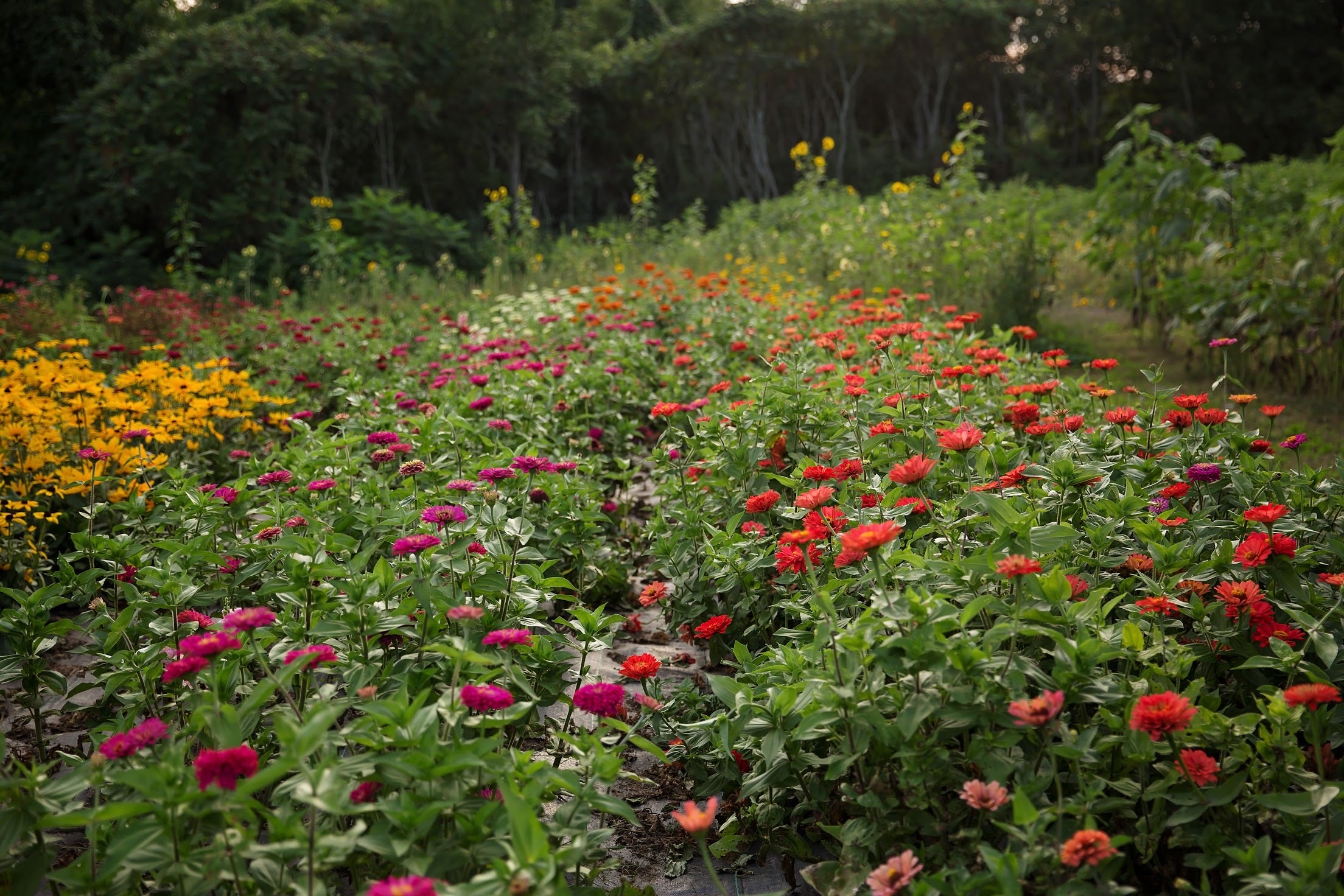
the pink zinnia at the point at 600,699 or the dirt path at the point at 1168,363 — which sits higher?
the pink zinnia at the point at 600,699

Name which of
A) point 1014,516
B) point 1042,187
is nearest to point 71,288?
point 1014,516

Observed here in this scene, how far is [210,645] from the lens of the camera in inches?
55.6

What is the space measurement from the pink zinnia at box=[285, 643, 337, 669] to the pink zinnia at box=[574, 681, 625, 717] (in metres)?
0.44

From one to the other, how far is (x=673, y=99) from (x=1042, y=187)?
8967 millimetres

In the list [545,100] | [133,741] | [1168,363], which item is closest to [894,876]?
[133,741]

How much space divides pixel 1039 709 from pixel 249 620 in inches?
50.6

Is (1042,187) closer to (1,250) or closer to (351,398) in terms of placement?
(351,398)

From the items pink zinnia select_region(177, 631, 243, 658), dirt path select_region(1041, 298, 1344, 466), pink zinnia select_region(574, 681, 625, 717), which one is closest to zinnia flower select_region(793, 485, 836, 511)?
pink zinnia select_region(574, 681, 625, 717)

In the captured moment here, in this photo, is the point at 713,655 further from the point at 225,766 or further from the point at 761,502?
the point at 225,766

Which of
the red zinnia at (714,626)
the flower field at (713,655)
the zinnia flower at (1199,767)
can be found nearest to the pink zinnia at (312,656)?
the flower field at (713,655)

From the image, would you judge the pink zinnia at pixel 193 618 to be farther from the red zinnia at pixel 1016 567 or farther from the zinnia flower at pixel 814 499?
the red zinnia at pixel 1016 567

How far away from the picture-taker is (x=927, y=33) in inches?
766

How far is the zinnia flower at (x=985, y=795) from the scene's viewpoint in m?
1.38

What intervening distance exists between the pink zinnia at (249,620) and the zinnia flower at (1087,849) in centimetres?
130
